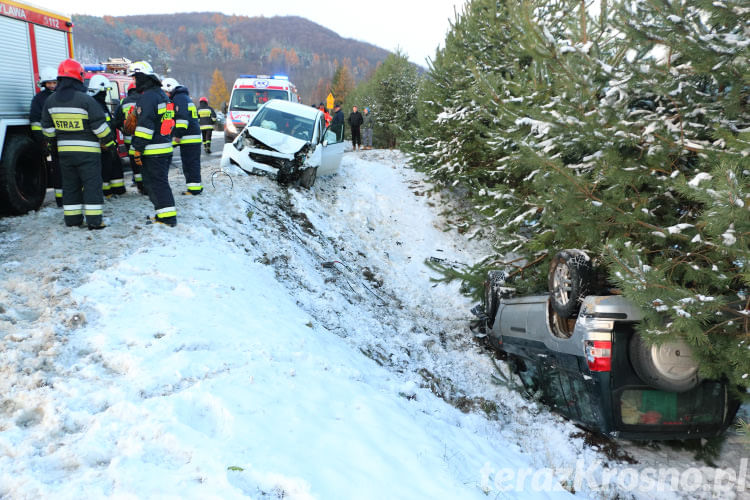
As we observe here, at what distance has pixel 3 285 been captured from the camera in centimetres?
459

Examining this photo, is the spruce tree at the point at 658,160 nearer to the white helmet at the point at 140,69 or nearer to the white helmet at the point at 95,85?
the white helmet at the point at 140,69

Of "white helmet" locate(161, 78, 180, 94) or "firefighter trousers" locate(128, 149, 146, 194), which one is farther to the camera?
"firefighter trousers" locate(128, 149, 146, 194)

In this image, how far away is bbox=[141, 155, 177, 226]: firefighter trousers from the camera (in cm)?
660

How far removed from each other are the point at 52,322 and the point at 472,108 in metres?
9.75

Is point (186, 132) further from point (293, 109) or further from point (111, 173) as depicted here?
point (293, 109)

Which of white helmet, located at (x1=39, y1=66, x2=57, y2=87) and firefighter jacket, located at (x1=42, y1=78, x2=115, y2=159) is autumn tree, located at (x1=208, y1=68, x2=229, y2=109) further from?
firefighter jacket, located at (x1=42, y1=78, x2=115, y2=159)

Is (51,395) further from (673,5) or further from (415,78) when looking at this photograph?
(415,78)

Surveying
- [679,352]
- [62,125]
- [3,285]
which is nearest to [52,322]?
[3,285]

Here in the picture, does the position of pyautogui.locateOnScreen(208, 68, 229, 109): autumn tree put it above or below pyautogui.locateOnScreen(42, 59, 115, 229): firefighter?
above

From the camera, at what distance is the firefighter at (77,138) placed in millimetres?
5832

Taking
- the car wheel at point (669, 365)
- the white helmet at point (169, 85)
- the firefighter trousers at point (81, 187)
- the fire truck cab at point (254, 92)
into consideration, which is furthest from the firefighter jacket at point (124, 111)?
the fire truck cab at point (254, 92)

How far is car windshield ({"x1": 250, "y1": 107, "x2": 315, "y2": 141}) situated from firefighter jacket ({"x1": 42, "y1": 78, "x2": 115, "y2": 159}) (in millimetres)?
5142

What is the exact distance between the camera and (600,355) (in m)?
3.98

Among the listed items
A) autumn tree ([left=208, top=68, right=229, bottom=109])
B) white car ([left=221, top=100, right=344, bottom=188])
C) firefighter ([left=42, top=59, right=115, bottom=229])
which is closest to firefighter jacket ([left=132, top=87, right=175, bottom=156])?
firefighter ([left=42, top=59, right=115, bottom=229])
